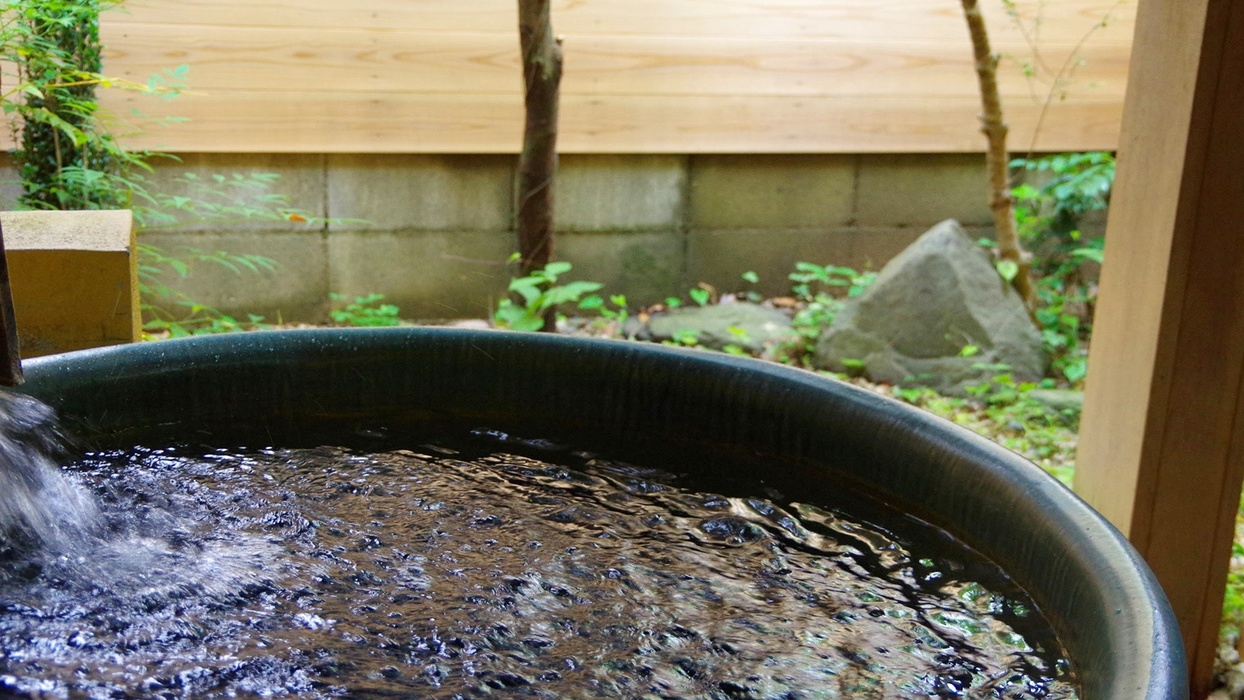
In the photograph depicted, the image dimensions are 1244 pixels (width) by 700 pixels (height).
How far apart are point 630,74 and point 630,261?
0.91 meters

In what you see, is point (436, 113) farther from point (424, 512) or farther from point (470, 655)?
point (470, 655)

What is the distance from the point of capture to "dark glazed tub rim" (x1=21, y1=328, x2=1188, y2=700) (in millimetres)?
1486

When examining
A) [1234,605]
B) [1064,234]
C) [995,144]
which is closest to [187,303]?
[995,144]

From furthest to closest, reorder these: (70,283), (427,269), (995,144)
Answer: (427,269) → (995,144) → (70,283)

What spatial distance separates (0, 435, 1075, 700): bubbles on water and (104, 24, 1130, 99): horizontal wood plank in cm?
292

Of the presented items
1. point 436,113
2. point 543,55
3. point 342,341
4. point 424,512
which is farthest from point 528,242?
point 424,512

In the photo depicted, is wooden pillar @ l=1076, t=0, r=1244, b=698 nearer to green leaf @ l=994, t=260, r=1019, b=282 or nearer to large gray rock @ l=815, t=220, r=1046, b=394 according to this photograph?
large gray rock @ l=815, t=220, r=1046, b=394

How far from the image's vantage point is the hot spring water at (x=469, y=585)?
1.25 meters

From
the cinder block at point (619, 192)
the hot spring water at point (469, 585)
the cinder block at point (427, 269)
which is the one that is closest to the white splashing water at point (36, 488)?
the hot spring water at point (469, 585)

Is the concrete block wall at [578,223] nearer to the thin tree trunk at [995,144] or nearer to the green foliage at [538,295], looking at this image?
the thin tree trunk at [995,144]

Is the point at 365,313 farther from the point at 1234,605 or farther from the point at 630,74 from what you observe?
the point at 1234,605

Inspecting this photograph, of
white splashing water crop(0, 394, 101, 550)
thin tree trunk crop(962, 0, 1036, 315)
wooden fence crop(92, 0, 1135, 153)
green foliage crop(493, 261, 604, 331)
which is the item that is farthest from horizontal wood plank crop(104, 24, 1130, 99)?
white splashing water crop(0, 394, 101, 550)

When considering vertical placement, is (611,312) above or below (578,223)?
below

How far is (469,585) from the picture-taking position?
1.47 m
